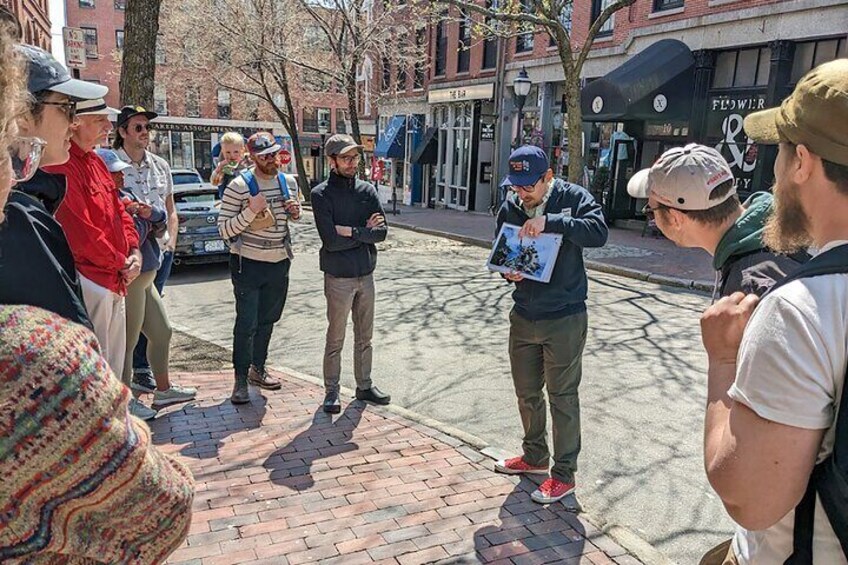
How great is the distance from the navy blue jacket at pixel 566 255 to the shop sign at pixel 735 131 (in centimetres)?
1199

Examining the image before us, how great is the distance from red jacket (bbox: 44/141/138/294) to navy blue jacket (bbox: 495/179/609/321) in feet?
7.50

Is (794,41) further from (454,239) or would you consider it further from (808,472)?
(808,472)

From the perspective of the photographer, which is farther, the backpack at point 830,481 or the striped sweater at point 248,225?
the striped sweater at point 248,225

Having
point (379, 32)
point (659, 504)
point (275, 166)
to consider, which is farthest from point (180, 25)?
point (659, 504)

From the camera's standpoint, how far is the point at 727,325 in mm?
1432

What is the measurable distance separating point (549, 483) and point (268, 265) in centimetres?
271

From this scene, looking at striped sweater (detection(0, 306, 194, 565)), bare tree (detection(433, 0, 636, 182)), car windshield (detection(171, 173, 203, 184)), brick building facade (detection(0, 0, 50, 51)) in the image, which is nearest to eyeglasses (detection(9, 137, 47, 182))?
striped sweater (detection(0, 306, 194, 565))

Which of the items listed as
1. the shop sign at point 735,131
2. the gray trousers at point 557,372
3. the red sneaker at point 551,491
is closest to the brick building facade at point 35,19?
the shop sign at point 735,131

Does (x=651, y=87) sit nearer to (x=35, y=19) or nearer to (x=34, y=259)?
(x=34, y=259)

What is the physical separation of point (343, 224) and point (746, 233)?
3.36m

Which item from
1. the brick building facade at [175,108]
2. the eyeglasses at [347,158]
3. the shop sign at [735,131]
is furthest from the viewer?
the brick building facade at [175,108]

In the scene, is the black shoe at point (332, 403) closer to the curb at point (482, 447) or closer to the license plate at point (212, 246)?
the curb at point (482, 447)

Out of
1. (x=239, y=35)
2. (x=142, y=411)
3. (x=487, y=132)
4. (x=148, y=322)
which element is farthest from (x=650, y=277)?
(x=239, y=35)

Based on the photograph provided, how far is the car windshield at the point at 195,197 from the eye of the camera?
11.0 metres
